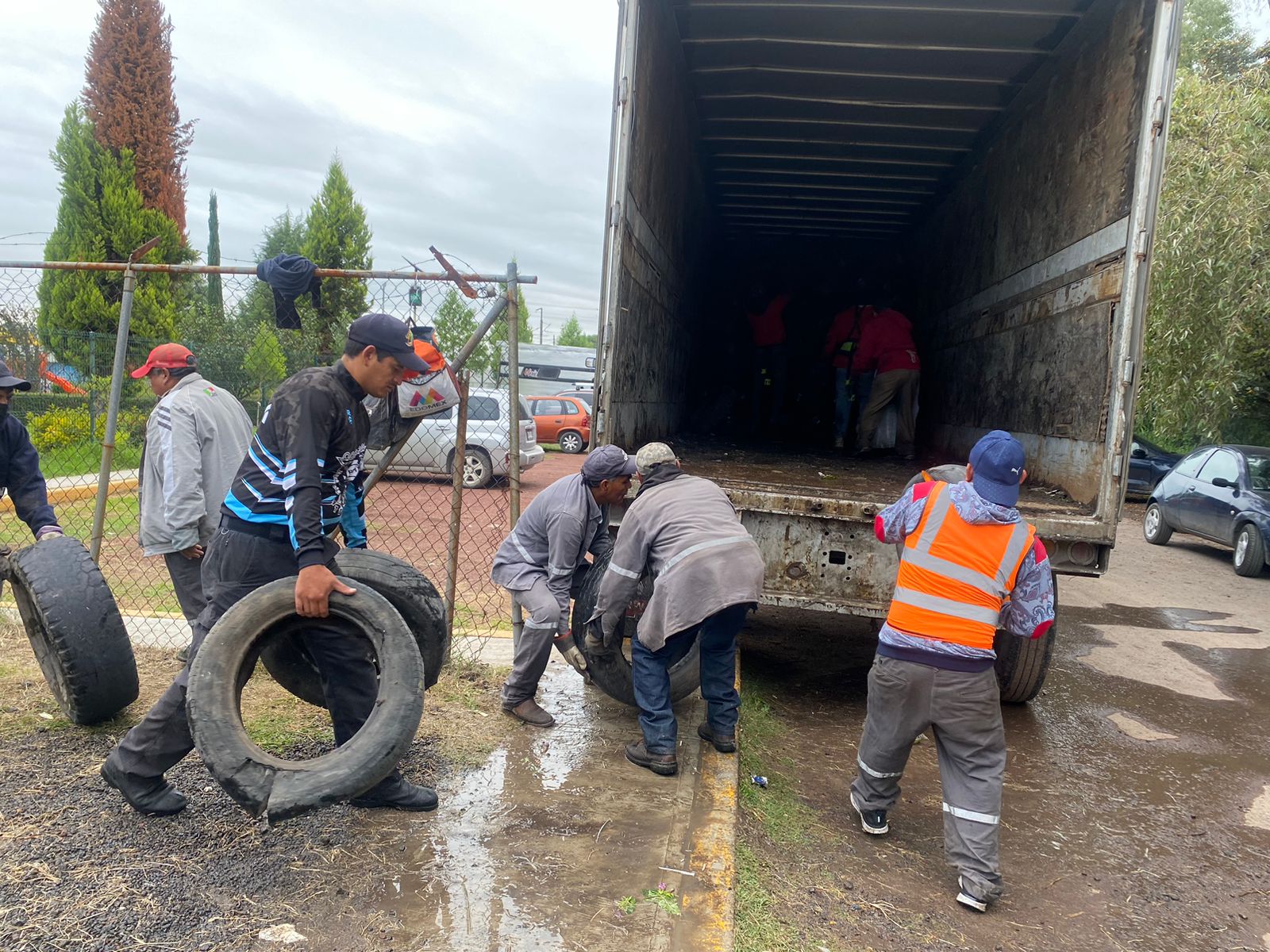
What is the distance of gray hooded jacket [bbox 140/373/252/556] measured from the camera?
13.5 feet

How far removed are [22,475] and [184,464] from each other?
0.62 meters

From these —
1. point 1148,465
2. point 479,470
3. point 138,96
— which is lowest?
point 479,470

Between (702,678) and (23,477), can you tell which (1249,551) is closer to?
(702,678)

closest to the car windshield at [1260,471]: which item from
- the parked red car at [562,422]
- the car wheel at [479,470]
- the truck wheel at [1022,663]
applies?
the truck wheel at [1022,663]

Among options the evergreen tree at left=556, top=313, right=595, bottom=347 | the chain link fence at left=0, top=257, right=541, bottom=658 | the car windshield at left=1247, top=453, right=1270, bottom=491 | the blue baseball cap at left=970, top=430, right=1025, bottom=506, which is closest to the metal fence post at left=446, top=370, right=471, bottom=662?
the chain link fence at left=0, top=257, right=541, bottom=658

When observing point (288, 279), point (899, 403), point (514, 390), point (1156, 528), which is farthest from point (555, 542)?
point (1156, 528)

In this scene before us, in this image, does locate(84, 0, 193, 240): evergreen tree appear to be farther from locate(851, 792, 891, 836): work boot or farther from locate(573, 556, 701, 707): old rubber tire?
locate(851, 792, 891, 836): work boot

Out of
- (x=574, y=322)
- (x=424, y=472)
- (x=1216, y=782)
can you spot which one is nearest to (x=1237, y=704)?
(x=1216, y=782)

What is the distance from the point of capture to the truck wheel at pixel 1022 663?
4.80 metres

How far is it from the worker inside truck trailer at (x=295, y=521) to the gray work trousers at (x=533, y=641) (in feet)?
3.52

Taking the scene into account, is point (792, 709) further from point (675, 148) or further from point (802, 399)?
point (802, 399)

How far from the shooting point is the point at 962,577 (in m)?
3.21

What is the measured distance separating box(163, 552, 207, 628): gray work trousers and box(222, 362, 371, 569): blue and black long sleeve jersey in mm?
1497

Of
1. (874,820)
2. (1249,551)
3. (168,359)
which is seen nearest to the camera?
(874,820)
